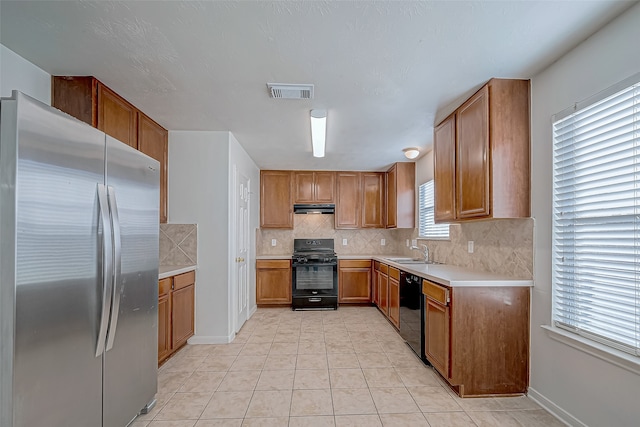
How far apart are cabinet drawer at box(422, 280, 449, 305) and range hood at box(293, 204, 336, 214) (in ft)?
9.16

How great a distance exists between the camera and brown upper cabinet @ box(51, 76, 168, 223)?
2.24 metres

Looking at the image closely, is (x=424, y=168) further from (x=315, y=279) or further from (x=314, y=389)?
(x=314, y=389)

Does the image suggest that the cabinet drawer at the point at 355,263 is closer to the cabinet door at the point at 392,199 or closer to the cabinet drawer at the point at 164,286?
the cabinet door at the point at 392,199

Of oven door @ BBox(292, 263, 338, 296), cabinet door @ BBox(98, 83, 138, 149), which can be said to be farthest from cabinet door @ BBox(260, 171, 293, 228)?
cabinet door @ BBox(98, 83, 138, 149)

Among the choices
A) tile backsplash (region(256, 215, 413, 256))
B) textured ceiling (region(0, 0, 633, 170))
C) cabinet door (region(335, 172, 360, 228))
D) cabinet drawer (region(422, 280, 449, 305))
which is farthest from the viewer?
tile backsplash (region(256, 215, 413, 256))

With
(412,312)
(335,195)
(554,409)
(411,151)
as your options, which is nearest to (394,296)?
(412,312)

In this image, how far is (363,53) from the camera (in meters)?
1.93

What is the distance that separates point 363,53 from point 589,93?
54.1 inches

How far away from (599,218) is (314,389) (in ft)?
7.45

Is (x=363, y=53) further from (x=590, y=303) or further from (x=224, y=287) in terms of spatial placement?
(x=224, y=287)

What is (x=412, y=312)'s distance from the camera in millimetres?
3246

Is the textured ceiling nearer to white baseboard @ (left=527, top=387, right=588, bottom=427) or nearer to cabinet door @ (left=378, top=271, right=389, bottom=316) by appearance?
white baseboard @ (left=527, top=387, right=588, bottom=427)

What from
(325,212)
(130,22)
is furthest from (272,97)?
(325,212)

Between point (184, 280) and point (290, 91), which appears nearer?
point (290, 91)
